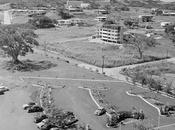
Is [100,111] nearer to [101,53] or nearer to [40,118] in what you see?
[40,118]

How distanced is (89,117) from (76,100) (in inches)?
234

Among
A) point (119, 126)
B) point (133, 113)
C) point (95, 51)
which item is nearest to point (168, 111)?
point (133, 113)

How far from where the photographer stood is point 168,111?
3478 centimetres

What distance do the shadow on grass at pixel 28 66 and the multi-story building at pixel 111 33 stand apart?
27657mm

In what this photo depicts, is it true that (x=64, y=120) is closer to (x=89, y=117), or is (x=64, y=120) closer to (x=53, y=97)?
(x=89, y=117)

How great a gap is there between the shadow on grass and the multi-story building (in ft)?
90.7

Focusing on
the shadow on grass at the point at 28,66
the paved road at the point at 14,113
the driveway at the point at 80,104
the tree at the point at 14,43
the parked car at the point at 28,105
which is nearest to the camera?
the paved road at the point at 14,113

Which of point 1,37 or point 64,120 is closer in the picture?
point 64,120

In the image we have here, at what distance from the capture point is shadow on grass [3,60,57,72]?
53.8 metres

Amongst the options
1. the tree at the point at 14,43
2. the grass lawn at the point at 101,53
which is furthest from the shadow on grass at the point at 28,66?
the grass lawn at the point at 101,53

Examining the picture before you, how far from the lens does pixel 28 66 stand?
55469 mm

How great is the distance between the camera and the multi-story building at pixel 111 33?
80312 mm

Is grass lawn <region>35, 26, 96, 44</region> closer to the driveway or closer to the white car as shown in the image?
the driveway

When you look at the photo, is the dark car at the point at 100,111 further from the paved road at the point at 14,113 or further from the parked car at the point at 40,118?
the paved road at the point at 14,113
